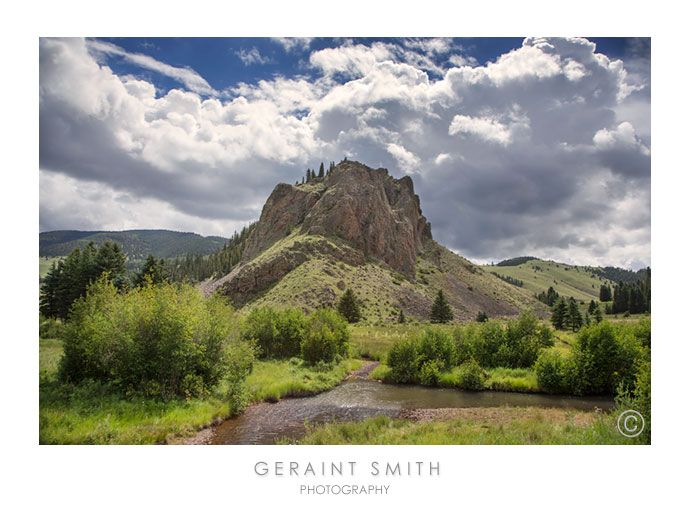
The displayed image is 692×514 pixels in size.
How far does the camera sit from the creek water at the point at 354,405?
12977 mm

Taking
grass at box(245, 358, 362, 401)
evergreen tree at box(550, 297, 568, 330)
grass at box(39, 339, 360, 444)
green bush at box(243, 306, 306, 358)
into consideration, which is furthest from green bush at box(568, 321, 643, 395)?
evergreen tree at box(550, 297, 568, 330)

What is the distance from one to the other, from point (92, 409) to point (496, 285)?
13091 centimetres

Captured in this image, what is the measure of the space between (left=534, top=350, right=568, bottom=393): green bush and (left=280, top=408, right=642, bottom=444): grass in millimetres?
7804

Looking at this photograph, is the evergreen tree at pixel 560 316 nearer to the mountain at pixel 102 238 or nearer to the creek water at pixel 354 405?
the creek water at pixel 354 405

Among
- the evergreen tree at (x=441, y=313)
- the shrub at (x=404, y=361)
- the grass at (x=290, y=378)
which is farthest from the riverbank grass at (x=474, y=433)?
the evergreen tree at (x=441, y=313)

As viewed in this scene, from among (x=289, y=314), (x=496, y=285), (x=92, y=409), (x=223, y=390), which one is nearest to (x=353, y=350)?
(x=289, y=314)

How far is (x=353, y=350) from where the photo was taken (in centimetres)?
3569

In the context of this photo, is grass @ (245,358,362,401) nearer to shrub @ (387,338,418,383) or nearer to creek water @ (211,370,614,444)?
creek water @ (211,370,614,444)

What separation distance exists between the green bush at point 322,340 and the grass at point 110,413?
8.76 m

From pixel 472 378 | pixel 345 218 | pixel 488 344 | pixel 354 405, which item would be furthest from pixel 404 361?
pixel 345 218

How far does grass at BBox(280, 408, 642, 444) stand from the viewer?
301 inches

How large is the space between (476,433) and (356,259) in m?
86.5

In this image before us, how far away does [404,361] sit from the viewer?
1009 inches
